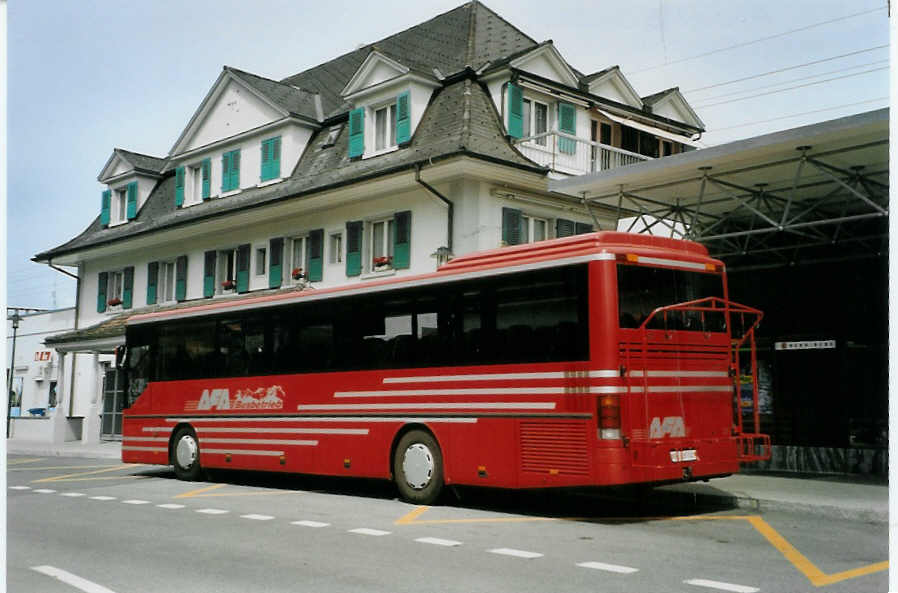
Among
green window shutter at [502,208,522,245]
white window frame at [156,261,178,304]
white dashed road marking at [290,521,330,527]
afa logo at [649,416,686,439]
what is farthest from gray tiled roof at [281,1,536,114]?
white dashed road marking at [290,521,330,527]

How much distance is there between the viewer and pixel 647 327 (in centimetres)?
1077

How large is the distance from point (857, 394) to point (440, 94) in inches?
462

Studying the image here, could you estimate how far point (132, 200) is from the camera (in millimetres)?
32125

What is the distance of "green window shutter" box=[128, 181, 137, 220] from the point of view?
105 ft

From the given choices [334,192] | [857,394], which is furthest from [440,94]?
[857,394]

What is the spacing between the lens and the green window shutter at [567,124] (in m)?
22.9

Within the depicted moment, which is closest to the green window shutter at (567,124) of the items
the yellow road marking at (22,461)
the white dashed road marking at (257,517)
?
the white dashed road marking at (257,517)

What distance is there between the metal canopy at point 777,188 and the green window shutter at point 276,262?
34.3ft

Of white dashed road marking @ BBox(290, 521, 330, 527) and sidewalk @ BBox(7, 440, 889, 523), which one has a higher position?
sidewalk @ BBox(7, 440, 889, 523)

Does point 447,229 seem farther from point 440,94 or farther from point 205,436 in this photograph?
point 205,436

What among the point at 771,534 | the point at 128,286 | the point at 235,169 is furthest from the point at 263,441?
the point at 128,286

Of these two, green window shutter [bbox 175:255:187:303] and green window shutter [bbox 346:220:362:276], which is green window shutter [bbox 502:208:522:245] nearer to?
green window shutter [bbox 346:220:362:276]

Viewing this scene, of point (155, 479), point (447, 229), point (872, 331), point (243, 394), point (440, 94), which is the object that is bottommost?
point (155, 479)

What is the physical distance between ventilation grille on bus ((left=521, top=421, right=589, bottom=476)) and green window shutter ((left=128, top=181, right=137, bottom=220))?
931 inches
